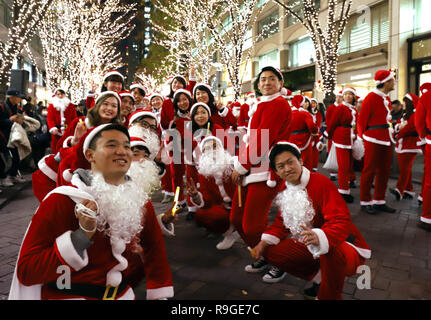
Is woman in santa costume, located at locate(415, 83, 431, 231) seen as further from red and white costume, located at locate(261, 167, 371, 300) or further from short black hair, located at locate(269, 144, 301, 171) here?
short black hair, located at locate(269, 144, 301, 171)

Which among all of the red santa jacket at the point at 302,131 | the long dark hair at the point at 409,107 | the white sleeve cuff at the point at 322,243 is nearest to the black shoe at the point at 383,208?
the red santa jacket at the point at 302,131

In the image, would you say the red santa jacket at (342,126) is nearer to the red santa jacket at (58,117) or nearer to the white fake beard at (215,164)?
the white fake beard at (215,164)

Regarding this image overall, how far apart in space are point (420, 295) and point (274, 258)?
1.37m

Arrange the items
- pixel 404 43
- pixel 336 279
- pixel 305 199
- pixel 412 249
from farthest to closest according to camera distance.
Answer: pixel 404 43 < pixel 412 249 < pixel 305 199 < pixel 336 279

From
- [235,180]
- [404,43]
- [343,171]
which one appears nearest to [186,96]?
[235,180]

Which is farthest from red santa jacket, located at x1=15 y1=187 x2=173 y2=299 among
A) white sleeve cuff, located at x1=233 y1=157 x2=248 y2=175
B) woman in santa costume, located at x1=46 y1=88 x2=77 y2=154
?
woman in santa costume, located at x1=46 y1=88 x2=77 y2=154

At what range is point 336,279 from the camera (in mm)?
2281

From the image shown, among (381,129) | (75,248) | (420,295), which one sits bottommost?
(420,295)

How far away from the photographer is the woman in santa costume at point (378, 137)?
530cm

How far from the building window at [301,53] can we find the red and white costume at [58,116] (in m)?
16.8

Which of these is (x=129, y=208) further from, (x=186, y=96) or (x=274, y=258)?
(x=186, y=96)

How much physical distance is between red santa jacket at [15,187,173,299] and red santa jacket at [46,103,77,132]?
6797mm

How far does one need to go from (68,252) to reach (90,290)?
0.35 meters

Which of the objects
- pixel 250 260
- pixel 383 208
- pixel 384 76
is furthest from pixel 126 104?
pixel 383 208
